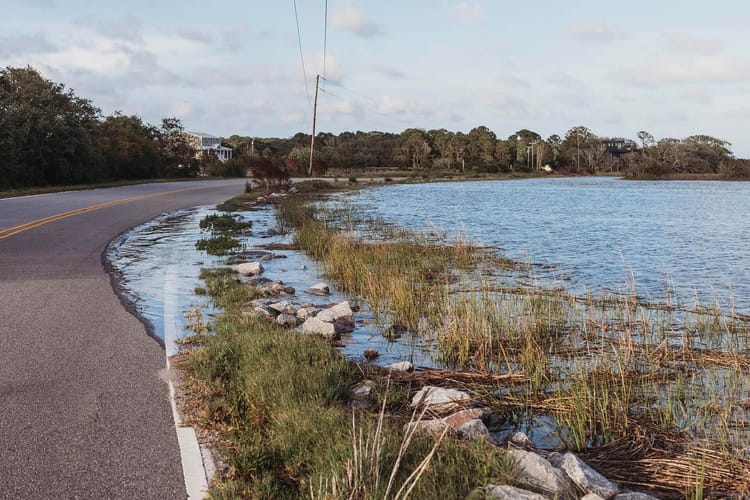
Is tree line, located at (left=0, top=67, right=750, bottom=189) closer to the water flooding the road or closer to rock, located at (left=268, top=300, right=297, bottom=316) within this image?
the water flooding the road

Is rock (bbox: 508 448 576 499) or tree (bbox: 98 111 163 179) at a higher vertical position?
tree (bbox: 98 111 163 179)

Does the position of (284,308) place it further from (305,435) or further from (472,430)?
(472,430)

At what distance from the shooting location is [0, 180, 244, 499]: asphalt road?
13.9 feet

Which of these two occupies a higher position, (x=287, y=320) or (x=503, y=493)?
(x=503, y=493)

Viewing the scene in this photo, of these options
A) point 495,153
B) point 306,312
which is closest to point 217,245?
point 306,312

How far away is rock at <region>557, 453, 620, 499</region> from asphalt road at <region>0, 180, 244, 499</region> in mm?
2430

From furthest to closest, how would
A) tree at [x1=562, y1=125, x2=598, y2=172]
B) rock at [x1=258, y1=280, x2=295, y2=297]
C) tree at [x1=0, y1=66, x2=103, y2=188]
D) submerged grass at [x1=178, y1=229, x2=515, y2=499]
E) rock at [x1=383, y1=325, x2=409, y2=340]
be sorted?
tree at [x1=562, y1=125, x2=598, y2=172], tree at [x1=0, y1=66, x2=103, y2=188], rock at [x1=258, y1=280, x2=295, y2=297], rock at [x1=383, y1=325, x2=409, y2=340], submerged grass at [x1=178, y1=229, x2=515, y2=499]

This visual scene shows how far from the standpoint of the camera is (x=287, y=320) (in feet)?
27.8

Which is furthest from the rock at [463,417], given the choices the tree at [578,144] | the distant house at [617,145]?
the distant house at [617,145]

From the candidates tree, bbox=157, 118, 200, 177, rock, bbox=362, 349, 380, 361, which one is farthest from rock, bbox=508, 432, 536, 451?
tree, bbox=157, 118, 200, 177

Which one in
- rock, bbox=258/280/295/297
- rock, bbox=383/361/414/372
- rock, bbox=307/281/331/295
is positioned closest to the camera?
rock, bbox=383/361/414/372

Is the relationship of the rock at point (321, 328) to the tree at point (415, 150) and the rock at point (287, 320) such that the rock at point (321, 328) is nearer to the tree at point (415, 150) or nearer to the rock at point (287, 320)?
the rock at point (287, 320)

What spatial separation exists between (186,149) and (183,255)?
1915 inches

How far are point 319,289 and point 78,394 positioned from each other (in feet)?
19.1
